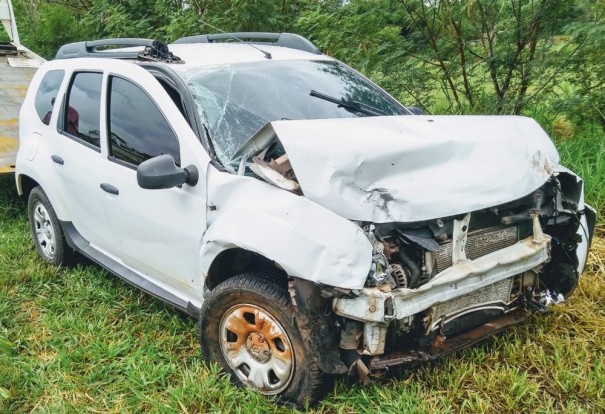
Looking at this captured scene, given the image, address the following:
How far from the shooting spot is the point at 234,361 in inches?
110

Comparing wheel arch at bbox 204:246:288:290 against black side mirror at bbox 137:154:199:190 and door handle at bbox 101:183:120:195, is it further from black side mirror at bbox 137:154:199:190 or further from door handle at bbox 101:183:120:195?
door handle at bbox 101:183:120:195

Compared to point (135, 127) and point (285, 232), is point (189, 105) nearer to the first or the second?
point (135, 127)

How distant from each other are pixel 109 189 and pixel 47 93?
1336mm

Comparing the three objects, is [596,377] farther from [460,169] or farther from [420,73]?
[420,73]

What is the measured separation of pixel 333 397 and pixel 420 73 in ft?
13.0

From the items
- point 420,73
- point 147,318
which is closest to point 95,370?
point 147,318

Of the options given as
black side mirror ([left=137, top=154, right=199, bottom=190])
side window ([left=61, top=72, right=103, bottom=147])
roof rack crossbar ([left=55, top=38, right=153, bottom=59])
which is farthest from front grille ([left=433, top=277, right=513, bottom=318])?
roof rack crossbar ([left=55, top=38, right=153, bottom=59])

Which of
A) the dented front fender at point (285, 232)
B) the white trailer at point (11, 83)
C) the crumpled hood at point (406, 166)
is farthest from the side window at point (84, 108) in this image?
the white trailer at point (11, 83)

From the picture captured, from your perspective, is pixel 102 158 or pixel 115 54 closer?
pixel 102 158

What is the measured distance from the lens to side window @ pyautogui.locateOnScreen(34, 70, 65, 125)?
4055 mm

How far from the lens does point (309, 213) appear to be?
7.75 ft

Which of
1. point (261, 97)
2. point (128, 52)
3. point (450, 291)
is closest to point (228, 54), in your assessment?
point (261, 97)

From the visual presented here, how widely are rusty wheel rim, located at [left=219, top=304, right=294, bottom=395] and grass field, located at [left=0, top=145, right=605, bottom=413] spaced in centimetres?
9

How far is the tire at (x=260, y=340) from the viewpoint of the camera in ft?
8.16
